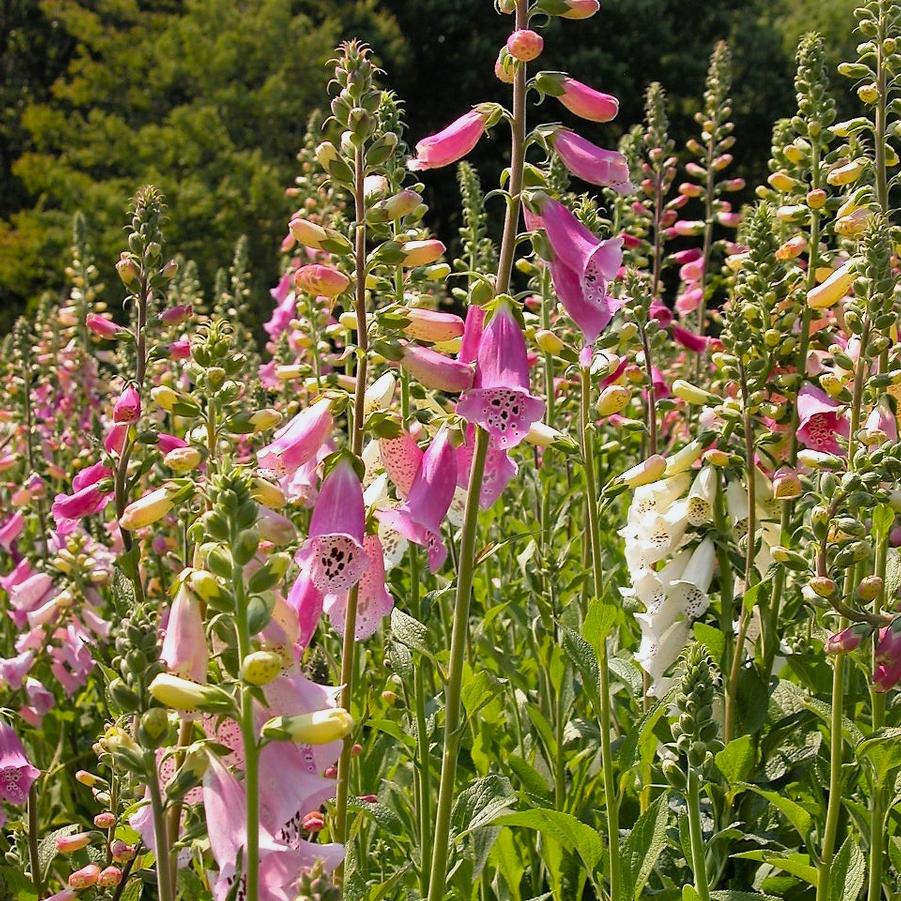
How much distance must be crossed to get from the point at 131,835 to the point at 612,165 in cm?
155

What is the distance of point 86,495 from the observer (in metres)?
2.65

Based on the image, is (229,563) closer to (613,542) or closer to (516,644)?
(516,644)

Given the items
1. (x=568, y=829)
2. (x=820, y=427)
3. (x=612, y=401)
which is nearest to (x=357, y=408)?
(x=568, y=829)

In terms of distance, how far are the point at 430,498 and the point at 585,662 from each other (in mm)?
746

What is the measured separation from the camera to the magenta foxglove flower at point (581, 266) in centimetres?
189

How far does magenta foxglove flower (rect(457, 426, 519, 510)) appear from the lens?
75.8 inches

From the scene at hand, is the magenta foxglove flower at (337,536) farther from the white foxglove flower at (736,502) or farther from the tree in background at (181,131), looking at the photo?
the tree in background at (181,131)

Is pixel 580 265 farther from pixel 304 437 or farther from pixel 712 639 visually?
pixel 712 639

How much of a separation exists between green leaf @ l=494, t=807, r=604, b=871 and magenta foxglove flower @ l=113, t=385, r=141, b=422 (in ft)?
4.06

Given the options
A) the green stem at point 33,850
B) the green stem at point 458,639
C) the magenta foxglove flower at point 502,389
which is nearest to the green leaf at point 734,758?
the green stem at point 458,639

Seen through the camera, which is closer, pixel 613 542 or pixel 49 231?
pixel 613 542

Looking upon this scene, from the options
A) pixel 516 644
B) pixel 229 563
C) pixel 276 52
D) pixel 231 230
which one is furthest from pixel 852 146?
pixel 276 52

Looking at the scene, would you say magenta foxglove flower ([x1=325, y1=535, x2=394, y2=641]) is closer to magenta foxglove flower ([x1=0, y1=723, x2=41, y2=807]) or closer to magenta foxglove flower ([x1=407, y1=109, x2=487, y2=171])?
magenta foxglove flower ([x1=407, y1=109, x2=487, y2=171])

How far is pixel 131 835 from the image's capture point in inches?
84.8
